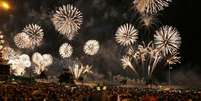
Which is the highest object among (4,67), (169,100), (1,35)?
(1,35)

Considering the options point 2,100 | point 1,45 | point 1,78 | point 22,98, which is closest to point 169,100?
point 1,78

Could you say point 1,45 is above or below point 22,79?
above

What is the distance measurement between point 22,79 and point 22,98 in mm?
84317

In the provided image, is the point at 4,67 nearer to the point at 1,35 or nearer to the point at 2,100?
the point at 1,35

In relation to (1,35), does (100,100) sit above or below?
below

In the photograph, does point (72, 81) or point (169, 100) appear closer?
point (169, 100)

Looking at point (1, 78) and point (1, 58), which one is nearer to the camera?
point (1, 78)

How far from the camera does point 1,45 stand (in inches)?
6324

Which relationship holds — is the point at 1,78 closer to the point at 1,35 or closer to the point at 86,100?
the point at 1,35

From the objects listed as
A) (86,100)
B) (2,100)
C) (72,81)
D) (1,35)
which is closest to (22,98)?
(2,100)

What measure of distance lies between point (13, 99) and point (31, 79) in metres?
95.0

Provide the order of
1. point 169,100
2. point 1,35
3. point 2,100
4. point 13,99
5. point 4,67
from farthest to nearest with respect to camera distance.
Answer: point 1,35
point 4,67
point 169,100
point 13,99
point 2,100

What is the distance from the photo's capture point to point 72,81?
623 ft

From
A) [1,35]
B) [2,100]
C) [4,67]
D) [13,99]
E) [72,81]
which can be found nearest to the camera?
[2,100]
